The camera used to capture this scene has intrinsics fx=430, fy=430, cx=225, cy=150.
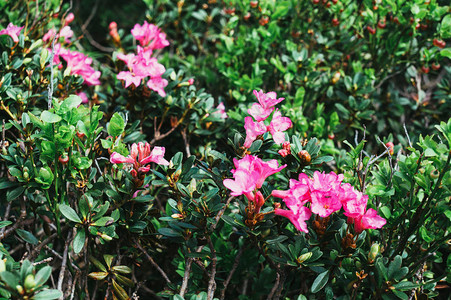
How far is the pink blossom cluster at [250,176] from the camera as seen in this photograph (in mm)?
1347

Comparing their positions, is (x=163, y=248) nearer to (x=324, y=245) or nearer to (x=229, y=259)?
(x=229, y=259)

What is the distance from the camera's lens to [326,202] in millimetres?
1356

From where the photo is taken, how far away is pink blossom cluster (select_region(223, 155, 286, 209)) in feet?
4.42

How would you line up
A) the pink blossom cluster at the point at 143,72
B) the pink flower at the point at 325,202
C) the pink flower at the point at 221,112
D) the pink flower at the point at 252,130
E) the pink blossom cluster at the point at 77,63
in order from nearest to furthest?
the pink flower at the point at 325,202
the pink flower at the point at 252,130
the pink blossom cluster at the point at 143,72
the pink blossom cluster at the point at 77,63
the pink flower at the point at 221,112

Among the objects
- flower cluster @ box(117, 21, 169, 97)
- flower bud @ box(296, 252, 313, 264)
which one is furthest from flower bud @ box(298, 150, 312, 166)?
flower cluster @ box(117, 21, 169, 97)

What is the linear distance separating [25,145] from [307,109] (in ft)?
5.00

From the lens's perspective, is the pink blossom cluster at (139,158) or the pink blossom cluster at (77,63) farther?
the pink blossom cluster at (77,63)

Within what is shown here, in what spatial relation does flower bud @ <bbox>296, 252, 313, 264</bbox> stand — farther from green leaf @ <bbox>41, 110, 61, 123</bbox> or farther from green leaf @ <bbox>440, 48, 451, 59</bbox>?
green leaf @ <bbox>440, 48, 451, 59</bbox>

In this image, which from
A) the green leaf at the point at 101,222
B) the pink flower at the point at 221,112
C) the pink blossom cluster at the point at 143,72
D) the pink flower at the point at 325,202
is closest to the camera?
the pink flower at the point at 325,202

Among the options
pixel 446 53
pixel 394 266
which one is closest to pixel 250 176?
pixel 394 266

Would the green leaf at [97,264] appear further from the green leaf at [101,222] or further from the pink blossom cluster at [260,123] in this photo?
the pink blossom cluster at [260,123]

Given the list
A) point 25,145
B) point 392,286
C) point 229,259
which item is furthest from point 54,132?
point 392,286

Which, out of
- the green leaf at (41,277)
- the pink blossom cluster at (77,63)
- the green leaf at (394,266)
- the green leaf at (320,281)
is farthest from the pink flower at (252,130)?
the pink blossom cluster at (77,63)

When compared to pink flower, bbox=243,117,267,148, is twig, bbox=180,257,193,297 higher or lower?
lower
